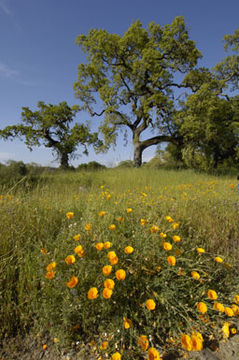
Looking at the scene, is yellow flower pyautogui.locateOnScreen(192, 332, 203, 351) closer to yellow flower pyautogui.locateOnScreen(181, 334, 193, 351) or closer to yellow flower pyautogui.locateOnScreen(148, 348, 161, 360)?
yellow flower pyautogui.locateOnScreen(181, 334, 193, 351)

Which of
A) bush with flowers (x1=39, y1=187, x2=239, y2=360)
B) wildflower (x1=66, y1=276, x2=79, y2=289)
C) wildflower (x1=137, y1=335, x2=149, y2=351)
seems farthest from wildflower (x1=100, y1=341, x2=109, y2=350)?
wildflower (x1=66, y1=276, x2=79, y2=289)

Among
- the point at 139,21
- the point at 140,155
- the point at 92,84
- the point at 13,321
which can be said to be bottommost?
the point at 13,321

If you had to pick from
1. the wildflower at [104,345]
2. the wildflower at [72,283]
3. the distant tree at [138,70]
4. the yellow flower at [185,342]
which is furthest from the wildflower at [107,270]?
the distant tree at [138,70]

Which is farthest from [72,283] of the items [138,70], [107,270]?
[138,70]

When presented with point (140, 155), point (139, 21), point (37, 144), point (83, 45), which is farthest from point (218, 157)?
point (37, 144)

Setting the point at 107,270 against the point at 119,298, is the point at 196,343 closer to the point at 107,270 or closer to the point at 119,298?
the point at 119,298

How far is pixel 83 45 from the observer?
11820mm

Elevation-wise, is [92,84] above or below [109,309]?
above

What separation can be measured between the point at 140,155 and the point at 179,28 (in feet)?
25.9

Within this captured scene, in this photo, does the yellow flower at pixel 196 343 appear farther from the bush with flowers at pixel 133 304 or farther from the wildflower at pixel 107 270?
the wildflower at pixel 107 270

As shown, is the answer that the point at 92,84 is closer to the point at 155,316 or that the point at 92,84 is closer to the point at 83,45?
the point at 83,45

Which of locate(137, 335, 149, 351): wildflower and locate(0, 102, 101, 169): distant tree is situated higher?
locate(0, 102, 101, 169): distant tree

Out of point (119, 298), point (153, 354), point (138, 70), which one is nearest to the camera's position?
point (153, 354)

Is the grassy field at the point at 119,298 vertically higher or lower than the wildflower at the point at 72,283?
lower
